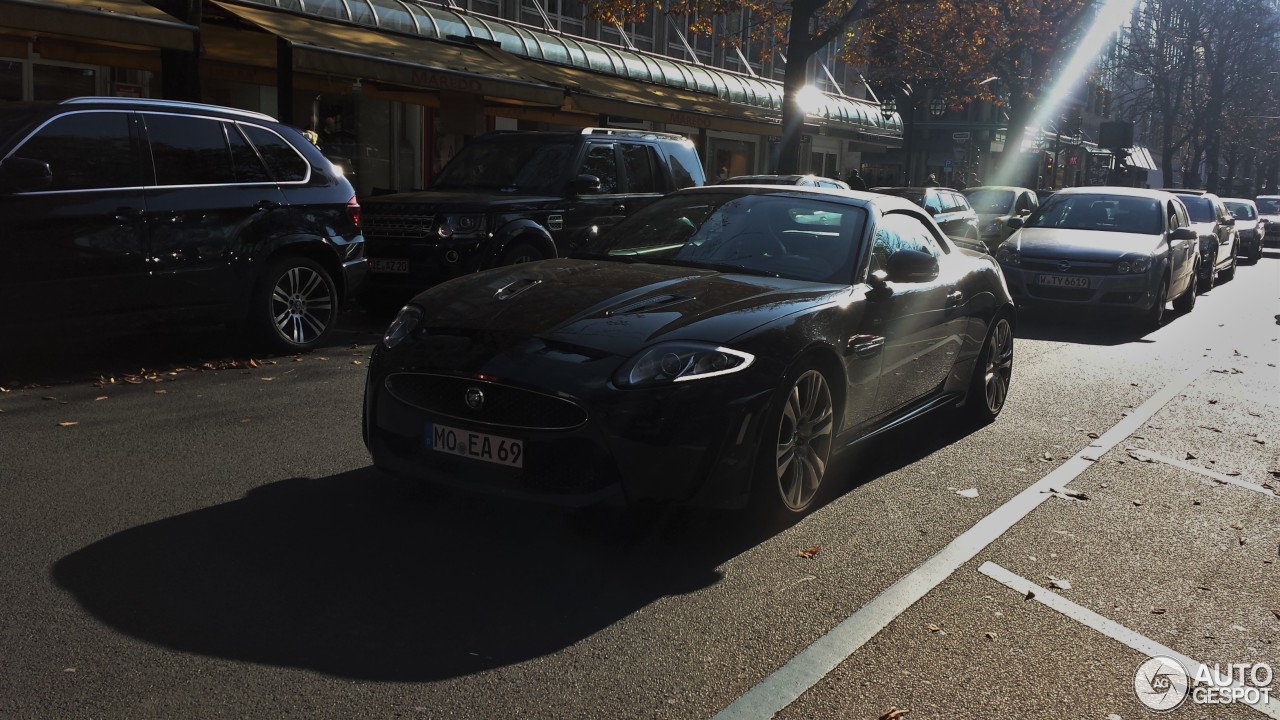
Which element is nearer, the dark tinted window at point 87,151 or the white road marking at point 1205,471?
the white road marking at point 1205,471

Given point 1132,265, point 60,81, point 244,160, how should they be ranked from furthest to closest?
1. point 60,81
2. point 1132,265
3. point 244,160

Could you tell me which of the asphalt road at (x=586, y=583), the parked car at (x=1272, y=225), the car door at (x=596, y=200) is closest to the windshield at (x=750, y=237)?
the asphalt road at (x=586, y=583)

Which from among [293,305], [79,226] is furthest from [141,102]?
[293,305]

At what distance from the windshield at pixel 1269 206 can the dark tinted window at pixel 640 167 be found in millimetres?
37015

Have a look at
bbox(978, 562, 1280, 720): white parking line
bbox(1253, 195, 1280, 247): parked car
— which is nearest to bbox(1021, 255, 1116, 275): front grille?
bbox(978, 562, 1280, 720): white parking line

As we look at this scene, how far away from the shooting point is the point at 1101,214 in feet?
50.5

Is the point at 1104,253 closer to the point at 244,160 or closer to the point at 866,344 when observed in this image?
the point at 866,344

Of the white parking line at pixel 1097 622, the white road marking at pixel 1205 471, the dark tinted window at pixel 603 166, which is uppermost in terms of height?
the dark tinted window at pixel 603 166

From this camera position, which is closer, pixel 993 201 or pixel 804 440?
pixel 804 440

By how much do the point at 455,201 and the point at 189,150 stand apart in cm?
309

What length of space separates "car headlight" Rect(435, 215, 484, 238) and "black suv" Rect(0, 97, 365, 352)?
1353 millimetres

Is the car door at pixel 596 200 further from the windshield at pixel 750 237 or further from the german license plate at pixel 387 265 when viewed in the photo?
the windshield at pixel 750 237

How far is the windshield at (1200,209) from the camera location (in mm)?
22859

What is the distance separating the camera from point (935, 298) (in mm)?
6555
